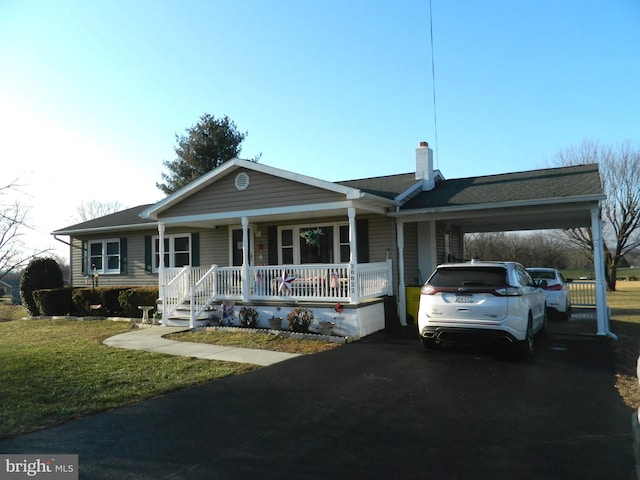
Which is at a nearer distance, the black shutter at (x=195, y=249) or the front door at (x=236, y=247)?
the front door at (x=236, y=247)

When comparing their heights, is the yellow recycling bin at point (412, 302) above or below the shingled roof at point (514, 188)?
below

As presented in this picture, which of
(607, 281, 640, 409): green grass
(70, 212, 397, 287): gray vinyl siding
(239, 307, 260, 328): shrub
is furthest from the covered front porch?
(607, 281, 640, 409): green grass

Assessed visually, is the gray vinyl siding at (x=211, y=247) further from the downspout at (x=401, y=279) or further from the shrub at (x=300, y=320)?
the shrub at (x=300, y=320)

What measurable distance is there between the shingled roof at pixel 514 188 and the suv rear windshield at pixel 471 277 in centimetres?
364

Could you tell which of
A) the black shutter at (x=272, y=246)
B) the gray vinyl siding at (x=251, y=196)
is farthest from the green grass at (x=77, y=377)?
the black shutter at (x=272, y=246)

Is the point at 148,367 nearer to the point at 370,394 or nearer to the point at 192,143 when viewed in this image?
the point at 370,394

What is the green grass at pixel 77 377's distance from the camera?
5809 mm

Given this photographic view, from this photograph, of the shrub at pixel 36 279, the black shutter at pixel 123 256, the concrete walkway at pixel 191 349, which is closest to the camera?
the concrete walkway at pixel 191 349

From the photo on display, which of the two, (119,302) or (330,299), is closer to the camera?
Answer: (330,299)

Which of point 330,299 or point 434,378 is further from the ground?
point 330,299

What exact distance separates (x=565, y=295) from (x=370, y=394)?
1081cm

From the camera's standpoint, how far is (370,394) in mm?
6418

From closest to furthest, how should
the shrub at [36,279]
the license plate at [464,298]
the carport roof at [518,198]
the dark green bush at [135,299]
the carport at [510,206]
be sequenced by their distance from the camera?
1. the license plate at [464,298]
2. the carport at [510,206]
3. the carport roof at [518,198]
4. the dark green bush at [135,299]
5. the shrub at [36,279]

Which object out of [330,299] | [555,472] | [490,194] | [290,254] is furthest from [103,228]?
[555,472]
